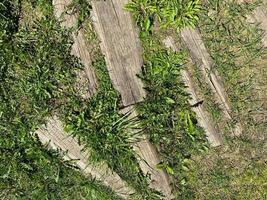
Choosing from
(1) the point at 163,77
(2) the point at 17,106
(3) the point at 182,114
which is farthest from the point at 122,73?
(2) the point at 17,106

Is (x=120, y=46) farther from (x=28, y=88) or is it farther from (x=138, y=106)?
(x=28, y=88)

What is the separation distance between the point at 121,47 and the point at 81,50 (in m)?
0.46

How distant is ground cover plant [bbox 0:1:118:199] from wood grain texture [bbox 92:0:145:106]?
406 mm

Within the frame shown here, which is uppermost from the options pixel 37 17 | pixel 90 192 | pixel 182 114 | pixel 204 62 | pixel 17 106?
pixel 37 17

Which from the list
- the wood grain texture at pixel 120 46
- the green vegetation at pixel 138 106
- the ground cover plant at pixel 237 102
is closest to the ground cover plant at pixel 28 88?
the green vegetation at pixel 138 106

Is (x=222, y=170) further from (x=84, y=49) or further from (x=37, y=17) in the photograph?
(x=37, y=17)

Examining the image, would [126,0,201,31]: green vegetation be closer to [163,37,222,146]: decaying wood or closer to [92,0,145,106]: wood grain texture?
[92,0,145,106]: wood grain texture

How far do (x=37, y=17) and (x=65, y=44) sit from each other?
443 millimetres

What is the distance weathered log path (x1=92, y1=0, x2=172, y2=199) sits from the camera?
4.96 metres

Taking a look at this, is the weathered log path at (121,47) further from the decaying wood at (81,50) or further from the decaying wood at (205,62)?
the decaying wood at (205,62)

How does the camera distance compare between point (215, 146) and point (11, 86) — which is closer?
point (11, 86)

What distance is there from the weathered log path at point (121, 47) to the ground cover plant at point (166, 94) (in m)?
0.09

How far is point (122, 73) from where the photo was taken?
499cm

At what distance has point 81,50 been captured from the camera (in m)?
5.00
